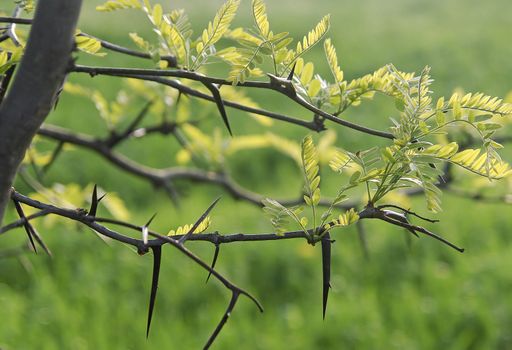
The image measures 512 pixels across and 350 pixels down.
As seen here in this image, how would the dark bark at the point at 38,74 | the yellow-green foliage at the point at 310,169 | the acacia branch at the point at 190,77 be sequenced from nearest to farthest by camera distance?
the dark bark at the point at 38,74 → the acacia branch at the point at 190,77 → the yellow-green foliage at the point at 310,169

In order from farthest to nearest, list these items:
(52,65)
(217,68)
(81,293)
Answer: (217,68) < (81,293) < (52,65)

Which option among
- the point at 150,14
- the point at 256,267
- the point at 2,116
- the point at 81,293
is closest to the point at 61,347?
the point at 81,293

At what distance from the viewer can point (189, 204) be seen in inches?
216

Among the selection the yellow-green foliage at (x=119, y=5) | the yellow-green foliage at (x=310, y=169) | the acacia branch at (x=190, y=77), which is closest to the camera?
the acacia branch at (x=190, y=77)

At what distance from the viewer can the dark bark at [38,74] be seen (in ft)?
1.81

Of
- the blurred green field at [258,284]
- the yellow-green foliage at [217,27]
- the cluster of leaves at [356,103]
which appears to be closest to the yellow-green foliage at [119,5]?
the cluster of leaves at [356,103]

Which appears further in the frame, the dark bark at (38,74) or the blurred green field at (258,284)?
the blurred green field at (258,284)

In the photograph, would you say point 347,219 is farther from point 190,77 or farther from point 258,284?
point 258,284

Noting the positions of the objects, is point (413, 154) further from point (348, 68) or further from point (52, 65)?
point (348, 68)

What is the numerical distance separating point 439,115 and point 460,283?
140 inches

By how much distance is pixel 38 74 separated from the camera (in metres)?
0.56

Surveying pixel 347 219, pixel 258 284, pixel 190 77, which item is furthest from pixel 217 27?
pixel 258 284

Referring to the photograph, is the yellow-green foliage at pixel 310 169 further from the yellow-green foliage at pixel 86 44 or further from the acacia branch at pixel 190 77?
the yellow-green foliage at pixel 86 44

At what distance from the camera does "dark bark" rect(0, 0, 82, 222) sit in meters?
0.55
